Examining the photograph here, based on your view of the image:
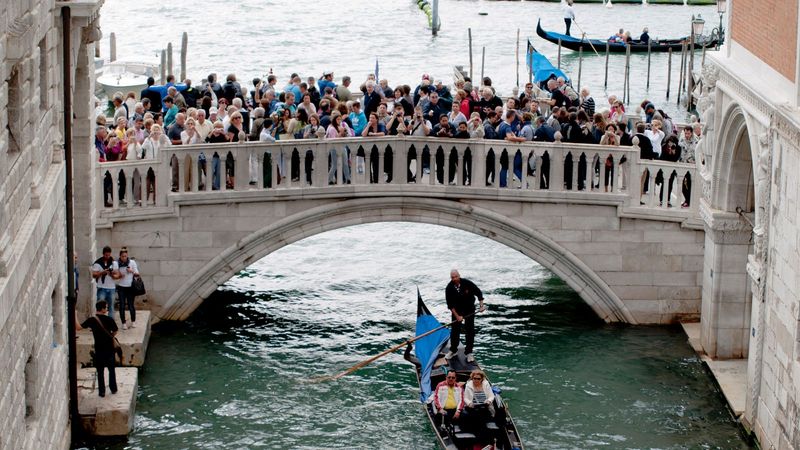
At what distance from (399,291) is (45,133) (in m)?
9.07

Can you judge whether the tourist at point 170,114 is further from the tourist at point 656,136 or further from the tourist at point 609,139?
the tourist at point 656,136

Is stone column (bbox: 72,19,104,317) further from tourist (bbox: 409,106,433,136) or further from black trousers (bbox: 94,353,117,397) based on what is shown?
tourist (bbox: 409,106,433,136)

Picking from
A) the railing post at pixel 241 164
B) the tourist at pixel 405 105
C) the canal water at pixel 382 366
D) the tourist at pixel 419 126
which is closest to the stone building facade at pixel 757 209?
the canal water at pixel 382 366

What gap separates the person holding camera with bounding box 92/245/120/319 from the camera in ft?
69.5

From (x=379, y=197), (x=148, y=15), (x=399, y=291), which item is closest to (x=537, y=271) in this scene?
(x=399, y=291)

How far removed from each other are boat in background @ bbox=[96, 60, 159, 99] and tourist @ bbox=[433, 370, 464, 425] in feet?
74.0

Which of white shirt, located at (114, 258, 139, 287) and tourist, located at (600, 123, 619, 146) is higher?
tourist, located at (600, 123, 619, 146)

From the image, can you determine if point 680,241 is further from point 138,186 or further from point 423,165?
point 138,186

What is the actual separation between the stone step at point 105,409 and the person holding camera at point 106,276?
68.0 inches

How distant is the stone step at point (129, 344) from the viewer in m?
21.0

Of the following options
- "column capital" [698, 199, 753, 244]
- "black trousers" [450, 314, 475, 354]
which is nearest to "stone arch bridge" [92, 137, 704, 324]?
"column capital" [698, 199, 753, 244]

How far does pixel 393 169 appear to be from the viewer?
23.1 m

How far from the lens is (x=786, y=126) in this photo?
1780cm

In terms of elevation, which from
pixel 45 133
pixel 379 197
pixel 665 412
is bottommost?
pixel 665 412
